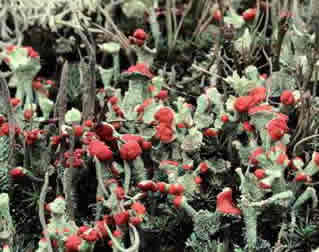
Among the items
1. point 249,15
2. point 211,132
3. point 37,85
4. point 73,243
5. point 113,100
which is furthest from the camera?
point 249,15

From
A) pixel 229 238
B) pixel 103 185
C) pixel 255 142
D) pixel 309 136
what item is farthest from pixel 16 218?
pixel 309 136

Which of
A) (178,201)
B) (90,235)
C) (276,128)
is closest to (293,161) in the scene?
(276,128)

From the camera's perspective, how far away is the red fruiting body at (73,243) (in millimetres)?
1279

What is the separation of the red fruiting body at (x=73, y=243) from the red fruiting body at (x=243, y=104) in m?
0.52

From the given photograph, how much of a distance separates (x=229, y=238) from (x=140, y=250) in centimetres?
23

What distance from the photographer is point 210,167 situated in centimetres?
149

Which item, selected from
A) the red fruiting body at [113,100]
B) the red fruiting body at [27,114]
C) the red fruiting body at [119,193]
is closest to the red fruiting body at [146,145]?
the red fruiting body at [119,193]

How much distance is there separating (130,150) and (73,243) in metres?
0.26

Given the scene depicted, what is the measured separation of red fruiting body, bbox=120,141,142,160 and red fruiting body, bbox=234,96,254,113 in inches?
11.0

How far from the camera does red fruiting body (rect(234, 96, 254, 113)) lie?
1.43 meters

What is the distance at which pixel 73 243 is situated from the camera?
1.28 meters

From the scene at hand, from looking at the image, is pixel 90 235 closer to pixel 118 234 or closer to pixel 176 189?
pixel 118 234

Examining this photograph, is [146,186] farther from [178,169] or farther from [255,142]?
[255,142]

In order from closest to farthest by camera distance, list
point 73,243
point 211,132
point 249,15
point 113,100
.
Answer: point 73,243, point 211,132, point 113,100, point 249,15
